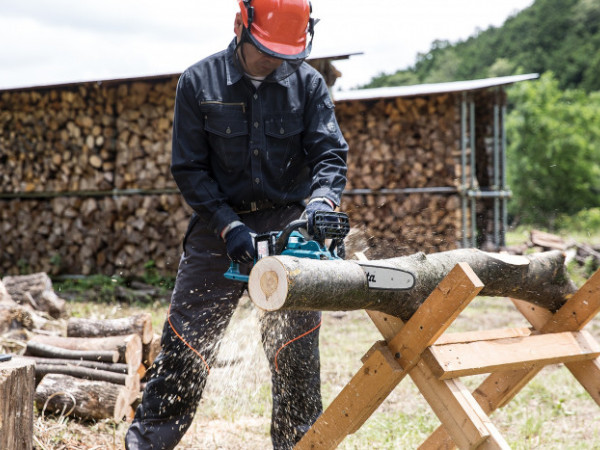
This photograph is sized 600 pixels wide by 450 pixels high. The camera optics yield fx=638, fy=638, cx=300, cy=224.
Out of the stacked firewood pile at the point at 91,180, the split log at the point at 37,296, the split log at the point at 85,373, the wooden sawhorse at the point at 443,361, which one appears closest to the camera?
the wooden sawhorse at the point at 443,361

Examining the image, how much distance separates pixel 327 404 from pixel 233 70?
209 centimetres

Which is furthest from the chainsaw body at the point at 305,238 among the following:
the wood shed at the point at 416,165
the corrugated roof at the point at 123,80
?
the wood shed at the point at 416,165

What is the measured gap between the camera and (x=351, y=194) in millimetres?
8969

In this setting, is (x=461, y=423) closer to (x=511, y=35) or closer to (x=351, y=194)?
(x=351, y=194)

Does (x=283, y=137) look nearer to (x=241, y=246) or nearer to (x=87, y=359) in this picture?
(x=241, y=246)

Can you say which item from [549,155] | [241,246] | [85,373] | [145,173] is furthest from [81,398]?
[549,155]

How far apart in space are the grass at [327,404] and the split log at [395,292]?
1.12m

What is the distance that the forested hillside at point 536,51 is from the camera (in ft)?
130

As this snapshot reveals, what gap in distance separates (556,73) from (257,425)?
41528 millimetres

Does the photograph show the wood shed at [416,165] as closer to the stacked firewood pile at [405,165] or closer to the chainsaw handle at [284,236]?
the stacked firewood pile at [405,165]

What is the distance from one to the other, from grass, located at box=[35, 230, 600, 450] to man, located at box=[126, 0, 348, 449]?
54 centimetres

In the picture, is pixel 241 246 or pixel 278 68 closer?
pixel 241 246

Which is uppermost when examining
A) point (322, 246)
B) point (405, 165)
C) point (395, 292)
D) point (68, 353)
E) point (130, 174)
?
point (322, 246)

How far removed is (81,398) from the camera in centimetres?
327
